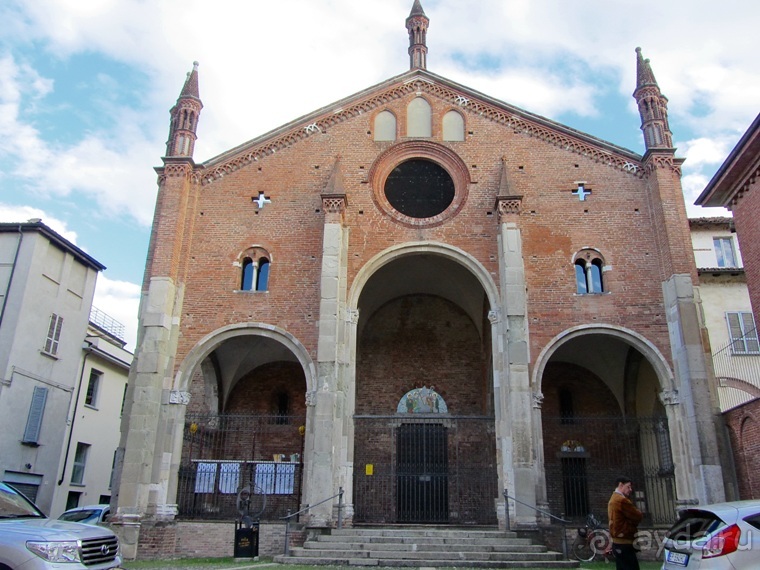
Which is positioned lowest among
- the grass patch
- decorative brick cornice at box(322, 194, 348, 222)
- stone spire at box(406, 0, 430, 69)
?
the grass patch

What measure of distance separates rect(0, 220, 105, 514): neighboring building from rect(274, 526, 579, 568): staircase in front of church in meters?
9.14

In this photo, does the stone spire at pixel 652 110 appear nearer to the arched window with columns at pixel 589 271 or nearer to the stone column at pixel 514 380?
the arched window with columns at pixel 589 271

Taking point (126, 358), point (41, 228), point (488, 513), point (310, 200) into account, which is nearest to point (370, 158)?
point (310, 200)

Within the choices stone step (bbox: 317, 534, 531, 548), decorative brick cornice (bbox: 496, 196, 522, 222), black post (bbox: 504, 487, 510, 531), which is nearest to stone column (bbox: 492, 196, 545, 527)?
decorative brick cornice (bbox: 496, 196, 522, 222)

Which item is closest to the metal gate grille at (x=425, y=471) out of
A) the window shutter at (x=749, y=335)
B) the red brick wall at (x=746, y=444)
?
the red brick wall at (x=746, y=444)

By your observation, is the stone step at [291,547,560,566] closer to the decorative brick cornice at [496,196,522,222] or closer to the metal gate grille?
the metal gate grille

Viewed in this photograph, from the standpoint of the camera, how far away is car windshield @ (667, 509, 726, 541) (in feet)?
20.8

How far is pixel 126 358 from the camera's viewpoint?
89.4 feet

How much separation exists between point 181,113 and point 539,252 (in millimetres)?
11044

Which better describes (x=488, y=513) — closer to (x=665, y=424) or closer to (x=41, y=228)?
(x=665, y=424)

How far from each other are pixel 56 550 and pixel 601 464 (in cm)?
1678

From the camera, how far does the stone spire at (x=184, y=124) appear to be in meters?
18.7

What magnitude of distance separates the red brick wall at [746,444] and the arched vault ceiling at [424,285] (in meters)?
8.04

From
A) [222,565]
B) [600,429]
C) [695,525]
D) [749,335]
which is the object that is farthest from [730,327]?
[222,565]
